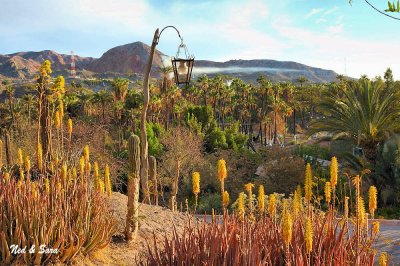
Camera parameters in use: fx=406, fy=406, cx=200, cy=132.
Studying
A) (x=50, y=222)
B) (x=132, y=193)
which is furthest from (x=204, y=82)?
(x=50, y=222)

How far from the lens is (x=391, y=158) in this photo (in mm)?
15383

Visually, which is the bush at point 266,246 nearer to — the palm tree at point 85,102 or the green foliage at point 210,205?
the green foliage at point 210,205

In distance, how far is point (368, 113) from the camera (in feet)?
51.4

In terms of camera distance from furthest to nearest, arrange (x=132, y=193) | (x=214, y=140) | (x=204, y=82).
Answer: (x=204, y=82) < (x=214, y=140) < (x=132, y=193)

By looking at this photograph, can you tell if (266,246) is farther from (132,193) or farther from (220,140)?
(220,140)

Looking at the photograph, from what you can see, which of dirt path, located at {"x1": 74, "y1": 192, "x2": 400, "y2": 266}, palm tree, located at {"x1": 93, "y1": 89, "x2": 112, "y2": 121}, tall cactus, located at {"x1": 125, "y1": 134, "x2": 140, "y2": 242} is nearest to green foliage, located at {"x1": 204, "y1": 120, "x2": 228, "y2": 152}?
palm tree, located at {"x1": 93, "y1": 89, "x2": 112, "y2": 121}

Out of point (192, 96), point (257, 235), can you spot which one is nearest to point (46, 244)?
point (257, 235)

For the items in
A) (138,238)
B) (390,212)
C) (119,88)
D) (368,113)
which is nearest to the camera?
(138,238)

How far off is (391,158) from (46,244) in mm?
13871

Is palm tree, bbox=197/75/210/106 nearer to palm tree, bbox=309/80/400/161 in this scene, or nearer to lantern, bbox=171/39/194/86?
palm tree, bbox=309/80/400/161

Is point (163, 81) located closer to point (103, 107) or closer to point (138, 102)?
point (138, 102)

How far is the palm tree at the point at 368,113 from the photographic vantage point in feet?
51.3

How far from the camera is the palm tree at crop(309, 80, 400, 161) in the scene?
616 inches

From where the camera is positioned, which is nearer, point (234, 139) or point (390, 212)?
point (390, 212)
